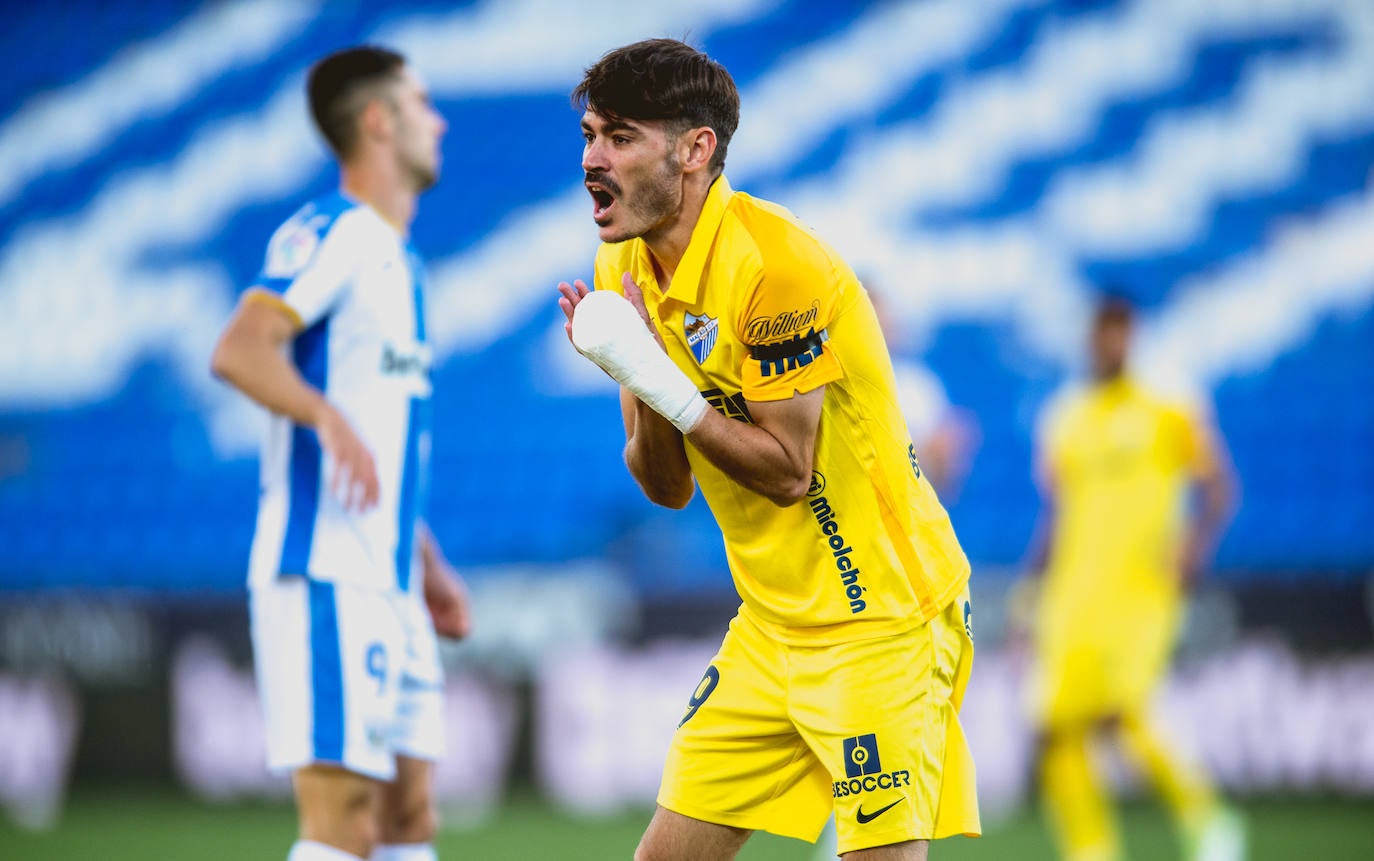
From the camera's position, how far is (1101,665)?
682 centimetres

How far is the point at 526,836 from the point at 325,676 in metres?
4.00

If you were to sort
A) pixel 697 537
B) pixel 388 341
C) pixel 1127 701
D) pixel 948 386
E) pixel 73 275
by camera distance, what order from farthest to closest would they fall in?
pixel 73 275, pixel 948 386, pixel 697 537, pixel 1127 701, pixel 388 341

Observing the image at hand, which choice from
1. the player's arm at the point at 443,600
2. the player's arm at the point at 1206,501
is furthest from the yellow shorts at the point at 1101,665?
the player's arm at the point at 443,600

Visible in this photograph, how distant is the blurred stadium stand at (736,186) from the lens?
10.3 metres

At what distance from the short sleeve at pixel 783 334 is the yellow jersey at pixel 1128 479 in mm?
4518

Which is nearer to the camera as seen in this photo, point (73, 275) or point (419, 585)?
point (419, 585)

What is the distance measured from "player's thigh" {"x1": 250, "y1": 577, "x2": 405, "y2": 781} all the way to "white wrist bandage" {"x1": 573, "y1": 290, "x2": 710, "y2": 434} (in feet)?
3.93

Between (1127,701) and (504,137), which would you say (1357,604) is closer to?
(1127,701)

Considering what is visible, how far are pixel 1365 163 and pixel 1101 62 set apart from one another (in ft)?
6.81

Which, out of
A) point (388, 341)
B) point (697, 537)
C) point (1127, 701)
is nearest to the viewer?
point (388, 341)

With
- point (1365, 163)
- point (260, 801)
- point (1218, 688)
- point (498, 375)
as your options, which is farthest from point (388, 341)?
point (1365, 163)

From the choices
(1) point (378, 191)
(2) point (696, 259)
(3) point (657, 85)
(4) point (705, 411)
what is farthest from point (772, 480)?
(1) point (378, 191)

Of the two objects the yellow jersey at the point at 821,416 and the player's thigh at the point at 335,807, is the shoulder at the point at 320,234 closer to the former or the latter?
the yellow jersey at the point at 821,416

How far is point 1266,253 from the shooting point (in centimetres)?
1105
